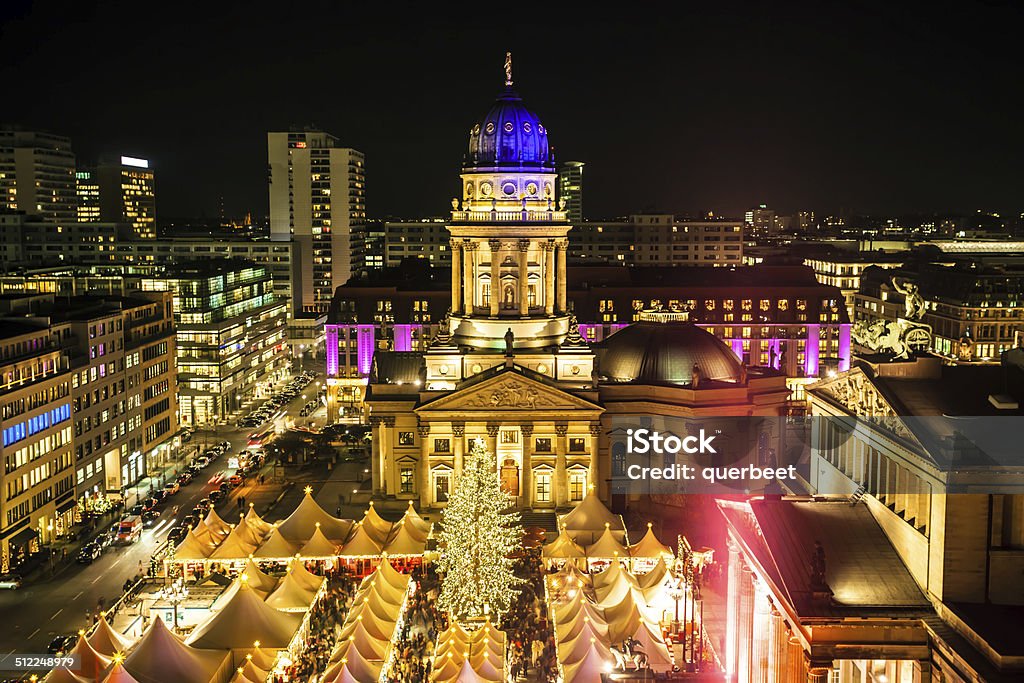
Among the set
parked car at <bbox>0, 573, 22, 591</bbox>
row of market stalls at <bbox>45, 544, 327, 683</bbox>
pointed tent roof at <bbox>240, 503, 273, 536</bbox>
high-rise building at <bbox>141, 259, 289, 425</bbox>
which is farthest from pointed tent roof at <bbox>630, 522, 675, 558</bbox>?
high-rise building at <bbox>141, 259, 289, 425</bbox>

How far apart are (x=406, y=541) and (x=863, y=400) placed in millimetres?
35702

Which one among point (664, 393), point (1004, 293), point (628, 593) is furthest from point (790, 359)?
point (628, 593)

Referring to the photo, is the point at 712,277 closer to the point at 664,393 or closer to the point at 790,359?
the point at 790,359

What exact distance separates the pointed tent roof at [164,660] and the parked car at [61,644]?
490 inches

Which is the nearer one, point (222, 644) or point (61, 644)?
point (222, 644)

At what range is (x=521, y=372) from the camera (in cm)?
8650

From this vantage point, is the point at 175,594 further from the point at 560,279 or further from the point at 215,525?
the point at 560,279

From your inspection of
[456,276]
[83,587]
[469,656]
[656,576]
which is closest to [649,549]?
[656,576]

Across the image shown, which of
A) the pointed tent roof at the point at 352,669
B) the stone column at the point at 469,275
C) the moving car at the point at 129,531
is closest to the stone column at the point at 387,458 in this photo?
the stone column at the point at 469,275

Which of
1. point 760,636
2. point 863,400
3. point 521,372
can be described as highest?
point 863,400

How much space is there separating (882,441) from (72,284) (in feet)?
378

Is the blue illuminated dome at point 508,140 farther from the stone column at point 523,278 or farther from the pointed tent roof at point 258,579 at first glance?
the pointed tent roof at point 258,579

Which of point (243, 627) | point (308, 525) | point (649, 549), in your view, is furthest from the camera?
point (308, 525)

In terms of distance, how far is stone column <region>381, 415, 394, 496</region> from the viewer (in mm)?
90188
